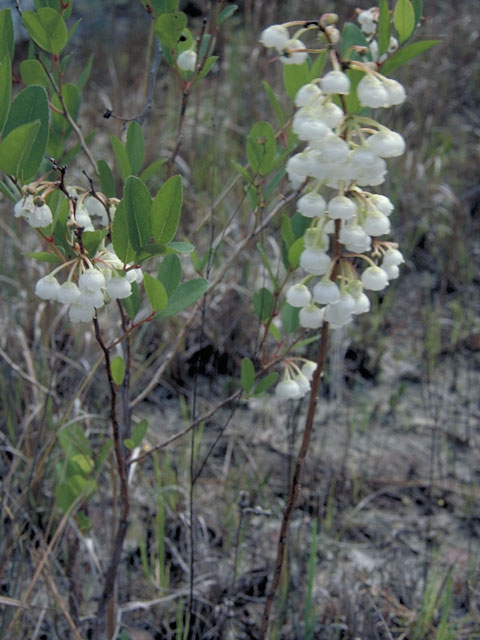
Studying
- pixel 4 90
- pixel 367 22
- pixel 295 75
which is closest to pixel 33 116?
pixel 4 90

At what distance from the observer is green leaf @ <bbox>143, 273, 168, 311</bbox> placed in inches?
31.6

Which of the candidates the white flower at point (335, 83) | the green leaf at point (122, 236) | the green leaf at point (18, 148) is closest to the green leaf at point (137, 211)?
the green leaf at point (122, 236)

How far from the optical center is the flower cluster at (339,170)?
0.71 metres

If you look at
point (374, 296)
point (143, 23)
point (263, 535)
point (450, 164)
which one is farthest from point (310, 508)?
point (143, 23)

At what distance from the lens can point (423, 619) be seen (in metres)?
1.33

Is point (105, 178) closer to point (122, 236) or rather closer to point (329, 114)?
point (122, 236)

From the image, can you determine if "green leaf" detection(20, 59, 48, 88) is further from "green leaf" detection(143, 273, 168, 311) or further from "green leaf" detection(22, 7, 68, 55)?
"green leaf" detection(143, 273, 168, 311)

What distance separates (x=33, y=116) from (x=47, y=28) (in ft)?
0.64

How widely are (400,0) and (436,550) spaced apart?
1.25 meters

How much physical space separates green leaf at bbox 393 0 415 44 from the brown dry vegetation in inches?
15.1

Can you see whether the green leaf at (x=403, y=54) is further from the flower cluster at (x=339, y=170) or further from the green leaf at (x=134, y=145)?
the green leaf at (x=134, y=145)

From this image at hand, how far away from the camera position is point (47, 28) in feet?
2.91

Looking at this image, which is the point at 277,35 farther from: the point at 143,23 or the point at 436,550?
the point at 143,23

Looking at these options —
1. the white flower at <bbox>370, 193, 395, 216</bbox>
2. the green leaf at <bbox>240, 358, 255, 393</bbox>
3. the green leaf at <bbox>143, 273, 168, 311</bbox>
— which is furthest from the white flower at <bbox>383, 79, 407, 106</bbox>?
the green leaf at <bbox>240, 358, 255, 393</bbox>
